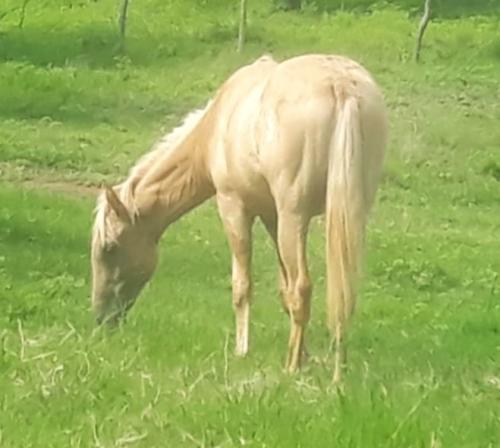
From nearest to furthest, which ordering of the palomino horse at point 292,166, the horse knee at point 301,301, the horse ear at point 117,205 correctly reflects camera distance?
the palomino horse at point 292,166 → the horse knee at point 301,301 → the horse ear at point 117,205

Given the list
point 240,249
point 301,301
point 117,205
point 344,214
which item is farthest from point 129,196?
point 344,214

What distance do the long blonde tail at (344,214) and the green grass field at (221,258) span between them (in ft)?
1.08

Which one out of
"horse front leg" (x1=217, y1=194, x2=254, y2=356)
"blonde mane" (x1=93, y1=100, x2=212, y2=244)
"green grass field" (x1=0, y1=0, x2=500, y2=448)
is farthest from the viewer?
"blonde mane" (x1=93, y1=100, x2=212, y2=244)

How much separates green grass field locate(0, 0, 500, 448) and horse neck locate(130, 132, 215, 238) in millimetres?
628

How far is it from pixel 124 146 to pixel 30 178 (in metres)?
2.56

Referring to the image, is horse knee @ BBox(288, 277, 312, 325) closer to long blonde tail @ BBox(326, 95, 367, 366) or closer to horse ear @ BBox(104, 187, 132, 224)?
long blonde tail @ BBox(326, 95, 367, 366)

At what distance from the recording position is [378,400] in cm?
561

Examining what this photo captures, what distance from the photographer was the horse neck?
30.8 ft

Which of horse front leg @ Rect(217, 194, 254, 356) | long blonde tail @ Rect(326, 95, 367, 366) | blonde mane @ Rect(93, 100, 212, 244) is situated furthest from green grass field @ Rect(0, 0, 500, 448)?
blonde mane @ Rect(93, 100, 212, 244)

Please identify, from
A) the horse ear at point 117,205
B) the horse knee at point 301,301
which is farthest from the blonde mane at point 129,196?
the horse knee at point 301,301

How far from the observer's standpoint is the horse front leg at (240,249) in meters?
8.69

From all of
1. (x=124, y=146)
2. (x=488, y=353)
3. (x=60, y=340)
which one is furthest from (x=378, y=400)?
(x=124, y=146)

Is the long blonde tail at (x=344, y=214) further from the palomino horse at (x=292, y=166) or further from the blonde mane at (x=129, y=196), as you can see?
the blonde mane at (x=129, y=196)

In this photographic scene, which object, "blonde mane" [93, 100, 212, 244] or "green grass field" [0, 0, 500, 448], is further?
"blonde mane" [93, 100, 212, 244]
